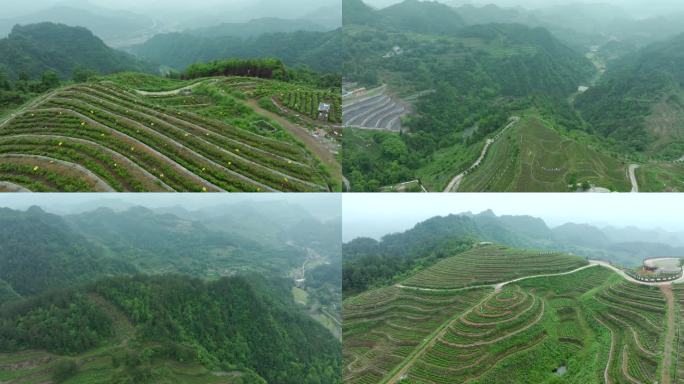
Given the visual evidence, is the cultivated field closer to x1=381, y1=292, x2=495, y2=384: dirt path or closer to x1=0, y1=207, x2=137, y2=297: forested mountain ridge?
x1=381, y1=292, x2=495, y2=384: dirt path

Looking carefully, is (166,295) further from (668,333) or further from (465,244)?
(668,333)

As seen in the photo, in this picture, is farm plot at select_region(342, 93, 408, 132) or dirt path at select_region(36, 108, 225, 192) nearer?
dirt path at select_region(36, 108, 225, 192)

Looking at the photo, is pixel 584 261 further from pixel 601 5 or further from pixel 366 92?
pixel 601 5

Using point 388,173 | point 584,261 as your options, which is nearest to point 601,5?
point 584,261

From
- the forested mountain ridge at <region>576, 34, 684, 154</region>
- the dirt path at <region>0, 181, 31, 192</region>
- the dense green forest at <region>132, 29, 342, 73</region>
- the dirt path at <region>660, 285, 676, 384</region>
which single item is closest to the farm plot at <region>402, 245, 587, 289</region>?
the dirt path at <region>660, 285, 676, 384</region>

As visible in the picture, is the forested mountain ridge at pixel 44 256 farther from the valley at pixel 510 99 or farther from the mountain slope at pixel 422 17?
the mountain slope at pixel 422 17

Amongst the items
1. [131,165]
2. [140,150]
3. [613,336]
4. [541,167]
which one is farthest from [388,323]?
[541,167]

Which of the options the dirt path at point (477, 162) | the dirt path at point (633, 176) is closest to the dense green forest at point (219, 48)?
the dirt path at point (477, 162)
